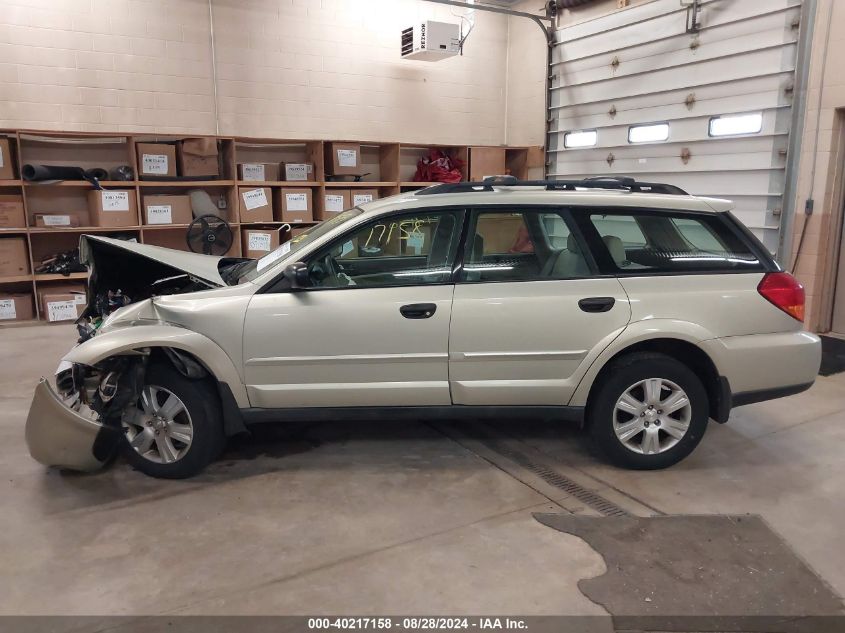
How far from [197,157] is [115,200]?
1087 millimetres

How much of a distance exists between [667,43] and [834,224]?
2.92 metres

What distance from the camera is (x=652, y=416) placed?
11.4 ft

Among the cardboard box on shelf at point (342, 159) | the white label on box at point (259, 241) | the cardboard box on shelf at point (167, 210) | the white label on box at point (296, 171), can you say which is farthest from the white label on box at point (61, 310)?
the cardboard box on shelf at point (342, 159)

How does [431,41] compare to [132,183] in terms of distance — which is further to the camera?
[431,41]

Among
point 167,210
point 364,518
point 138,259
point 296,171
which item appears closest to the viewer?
point 364,518

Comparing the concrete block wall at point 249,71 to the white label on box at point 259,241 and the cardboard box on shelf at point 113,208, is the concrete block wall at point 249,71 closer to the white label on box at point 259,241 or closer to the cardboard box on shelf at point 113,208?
the cardboard box on shelf at point 113,208

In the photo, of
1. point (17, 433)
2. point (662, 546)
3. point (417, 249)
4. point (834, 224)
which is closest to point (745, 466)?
point (662, 546)

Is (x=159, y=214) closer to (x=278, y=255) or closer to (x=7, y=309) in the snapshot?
(x=7, y=309)

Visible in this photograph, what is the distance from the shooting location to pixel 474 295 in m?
3.37

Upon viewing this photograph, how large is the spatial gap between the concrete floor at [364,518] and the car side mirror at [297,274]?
110cm

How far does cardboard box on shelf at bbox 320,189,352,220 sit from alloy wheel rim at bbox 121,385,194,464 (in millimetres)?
5443

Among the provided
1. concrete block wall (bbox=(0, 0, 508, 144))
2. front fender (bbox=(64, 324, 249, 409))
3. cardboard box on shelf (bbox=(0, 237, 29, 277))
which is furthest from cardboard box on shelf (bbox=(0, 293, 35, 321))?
front fender (bbox=(64, 324, 249, 409))

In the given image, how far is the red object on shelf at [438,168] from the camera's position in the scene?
9.24 m

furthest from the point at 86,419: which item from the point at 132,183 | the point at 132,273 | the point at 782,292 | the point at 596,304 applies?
the point at 132,183
